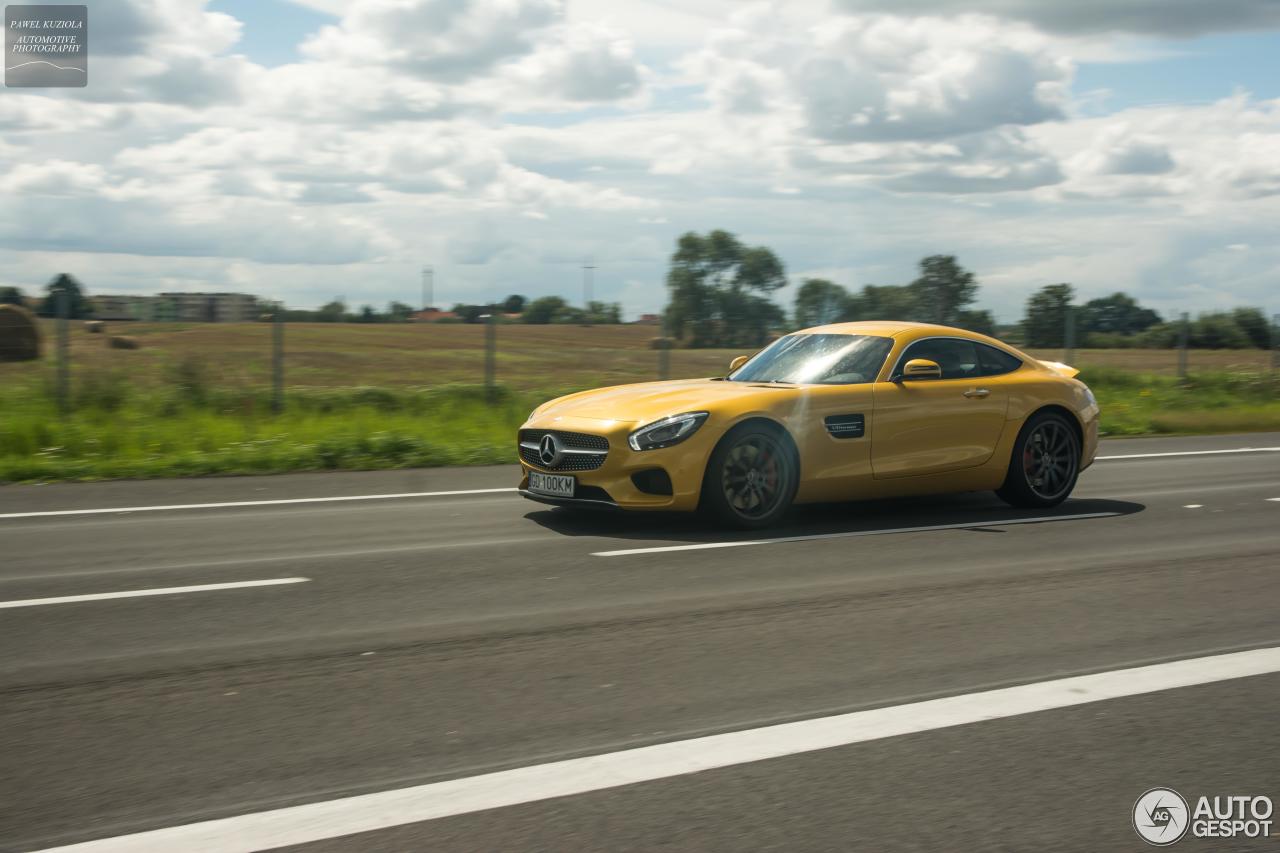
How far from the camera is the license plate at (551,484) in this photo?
27.9ft

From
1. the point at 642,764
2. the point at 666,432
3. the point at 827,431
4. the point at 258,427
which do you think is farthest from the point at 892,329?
the point at 258,427

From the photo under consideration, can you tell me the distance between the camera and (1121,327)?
25.7m

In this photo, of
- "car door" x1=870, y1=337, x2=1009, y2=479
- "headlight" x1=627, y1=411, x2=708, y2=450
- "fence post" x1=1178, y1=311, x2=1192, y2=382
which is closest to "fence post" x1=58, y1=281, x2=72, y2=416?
"headlight" x1=627, y1=411, x2=708, y2=450

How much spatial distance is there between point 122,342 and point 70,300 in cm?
100

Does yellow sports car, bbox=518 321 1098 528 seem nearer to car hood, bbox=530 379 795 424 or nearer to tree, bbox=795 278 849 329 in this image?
car hood, bbox=530 379 795 424

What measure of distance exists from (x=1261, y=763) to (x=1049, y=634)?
5.55 ft

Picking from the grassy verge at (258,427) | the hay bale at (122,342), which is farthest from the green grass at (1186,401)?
the hay bale at (122,342)

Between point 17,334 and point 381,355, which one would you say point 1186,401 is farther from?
point 17,334

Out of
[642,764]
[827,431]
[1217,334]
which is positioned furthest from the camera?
[1217,334]

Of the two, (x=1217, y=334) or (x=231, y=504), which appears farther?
(x=1217, y=334)

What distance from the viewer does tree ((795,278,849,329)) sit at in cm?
2114

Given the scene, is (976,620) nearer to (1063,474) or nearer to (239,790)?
(239,790)

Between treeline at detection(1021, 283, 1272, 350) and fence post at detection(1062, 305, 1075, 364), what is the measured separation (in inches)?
0.7

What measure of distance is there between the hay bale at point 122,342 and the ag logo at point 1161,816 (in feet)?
50.8
